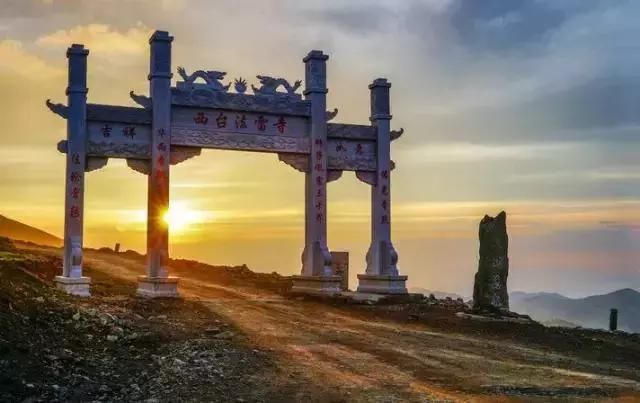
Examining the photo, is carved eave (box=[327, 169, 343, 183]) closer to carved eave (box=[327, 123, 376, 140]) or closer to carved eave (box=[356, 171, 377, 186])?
carved eave (box=[356, 171, 377, 186])

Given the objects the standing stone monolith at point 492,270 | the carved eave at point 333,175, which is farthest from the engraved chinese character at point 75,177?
the standing stone monolith at point 492,270

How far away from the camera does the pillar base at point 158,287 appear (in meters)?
18.2

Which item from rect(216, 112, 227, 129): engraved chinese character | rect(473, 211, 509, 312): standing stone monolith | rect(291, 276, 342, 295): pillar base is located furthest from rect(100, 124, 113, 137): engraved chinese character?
rect(473, 211, 509, 312): standing stone monolith

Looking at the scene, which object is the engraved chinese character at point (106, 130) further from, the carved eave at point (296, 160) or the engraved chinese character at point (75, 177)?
the carved eave at point (296, 160)

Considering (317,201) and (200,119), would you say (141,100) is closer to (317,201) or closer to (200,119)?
(200,119)

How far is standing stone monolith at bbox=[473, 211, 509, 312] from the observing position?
19672 mm

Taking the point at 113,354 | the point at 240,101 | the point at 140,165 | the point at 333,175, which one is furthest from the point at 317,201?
the point at 113,354

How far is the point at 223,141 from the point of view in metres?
20.0

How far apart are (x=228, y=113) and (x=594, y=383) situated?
11910mm

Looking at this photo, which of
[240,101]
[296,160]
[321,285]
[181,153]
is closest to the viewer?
[181,153]

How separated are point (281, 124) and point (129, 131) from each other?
4.15 metres

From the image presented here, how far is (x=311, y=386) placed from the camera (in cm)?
1037

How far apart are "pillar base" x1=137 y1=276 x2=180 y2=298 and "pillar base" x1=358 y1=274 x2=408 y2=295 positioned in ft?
19.4

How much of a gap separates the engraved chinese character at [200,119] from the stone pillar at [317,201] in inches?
121
